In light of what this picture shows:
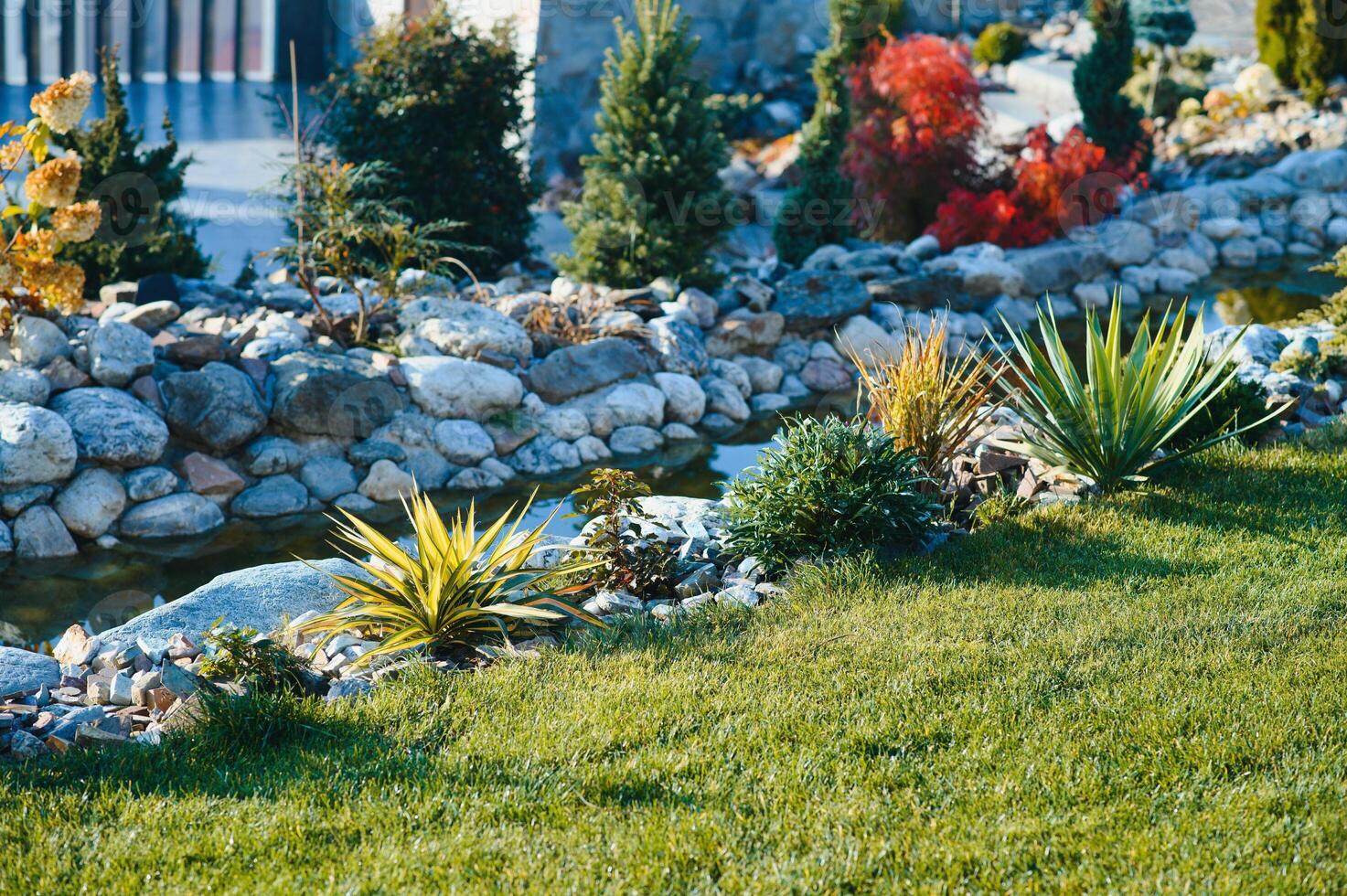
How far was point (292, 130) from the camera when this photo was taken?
363 inches

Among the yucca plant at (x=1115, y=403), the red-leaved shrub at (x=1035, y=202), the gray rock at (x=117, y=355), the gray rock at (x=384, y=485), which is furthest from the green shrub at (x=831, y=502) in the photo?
the red-leaved shrub at (x=1035, y=202)

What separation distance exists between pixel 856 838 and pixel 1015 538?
7.81 ft

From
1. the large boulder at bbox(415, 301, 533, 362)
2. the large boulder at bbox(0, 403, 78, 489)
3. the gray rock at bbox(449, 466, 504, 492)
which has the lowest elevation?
the gray rock at bbox(449, 466, 504, 492)

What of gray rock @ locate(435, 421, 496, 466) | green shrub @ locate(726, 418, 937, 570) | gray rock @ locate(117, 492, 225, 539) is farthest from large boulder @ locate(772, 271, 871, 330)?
gray rock @ locate(117, 492, 225, 539)

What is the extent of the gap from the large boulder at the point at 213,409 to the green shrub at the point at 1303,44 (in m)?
15.2

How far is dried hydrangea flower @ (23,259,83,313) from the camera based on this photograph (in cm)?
666

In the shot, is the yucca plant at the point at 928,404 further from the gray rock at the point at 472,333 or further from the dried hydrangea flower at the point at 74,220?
the dried hydrangea flower at the point at 74,220

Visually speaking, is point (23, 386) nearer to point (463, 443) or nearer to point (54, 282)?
point (54, 282)

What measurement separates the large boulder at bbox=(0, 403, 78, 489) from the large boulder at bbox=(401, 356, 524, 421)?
81.7 inches

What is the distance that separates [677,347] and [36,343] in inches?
164

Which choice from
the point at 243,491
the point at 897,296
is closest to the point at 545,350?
the point at 243,491

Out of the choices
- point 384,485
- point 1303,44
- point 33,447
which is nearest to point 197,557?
point 33,447

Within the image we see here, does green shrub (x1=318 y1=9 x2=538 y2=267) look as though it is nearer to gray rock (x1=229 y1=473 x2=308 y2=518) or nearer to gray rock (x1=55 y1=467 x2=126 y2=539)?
gray rock (x1=229 y1=473 x2=308 y2=518)

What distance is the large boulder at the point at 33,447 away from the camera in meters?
6.32
